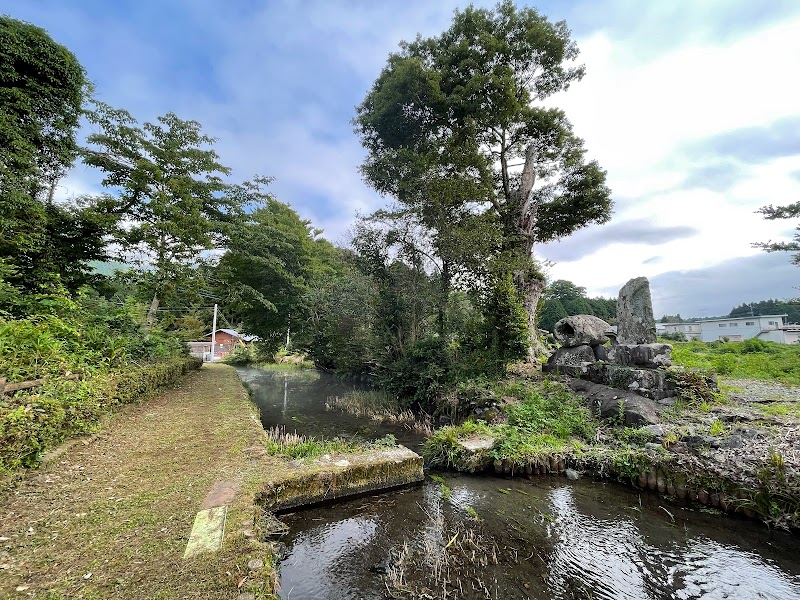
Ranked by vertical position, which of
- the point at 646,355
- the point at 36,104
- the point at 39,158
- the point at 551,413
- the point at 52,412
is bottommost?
the point at 551,413

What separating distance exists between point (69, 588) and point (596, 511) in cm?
527

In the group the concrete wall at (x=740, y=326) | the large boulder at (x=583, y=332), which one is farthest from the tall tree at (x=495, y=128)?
the concrete wall at (x=740, y=326)

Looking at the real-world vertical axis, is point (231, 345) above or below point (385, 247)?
below

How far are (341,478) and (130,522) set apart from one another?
2.26 meters

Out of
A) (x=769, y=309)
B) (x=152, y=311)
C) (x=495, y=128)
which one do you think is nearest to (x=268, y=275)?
(x=152, y=311)

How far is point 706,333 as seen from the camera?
34406 mm

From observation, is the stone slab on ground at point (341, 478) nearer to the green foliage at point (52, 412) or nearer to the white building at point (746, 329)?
the green foliage at point (52, 412)

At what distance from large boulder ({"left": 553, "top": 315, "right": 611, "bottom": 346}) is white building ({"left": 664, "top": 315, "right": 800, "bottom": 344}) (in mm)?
27056

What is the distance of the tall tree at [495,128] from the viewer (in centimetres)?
1177

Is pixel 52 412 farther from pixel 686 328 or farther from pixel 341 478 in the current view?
pixel 686 328

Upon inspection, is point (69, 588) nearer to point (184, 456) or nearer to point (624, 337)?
point (184, 456)

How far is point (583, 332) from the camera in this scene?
29.1 feet

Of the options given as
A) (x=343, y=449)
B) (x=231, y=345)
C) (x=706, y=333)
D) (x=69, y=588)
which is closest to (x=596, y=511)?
(x=343, y=449)

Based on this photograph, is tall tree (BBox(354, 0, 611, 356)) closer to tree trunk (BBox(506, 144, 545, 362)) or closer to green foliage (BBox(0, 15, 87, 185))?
tree trunk (BBox(506, 144, 545, 362))
